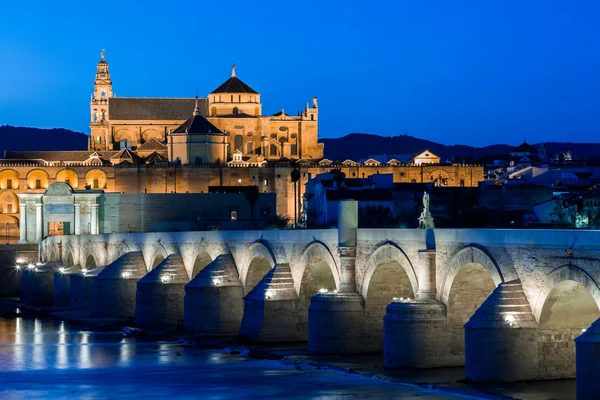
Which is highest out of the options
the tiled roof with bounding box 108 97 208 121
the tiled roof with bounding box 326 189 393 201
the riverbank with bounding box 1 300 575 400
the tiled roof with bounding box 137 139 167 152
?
the tiled roof with bounding box 108 97 208 121

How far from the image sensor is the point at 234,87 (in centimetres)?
11950

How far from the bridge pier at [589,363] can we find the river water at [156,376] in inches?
156

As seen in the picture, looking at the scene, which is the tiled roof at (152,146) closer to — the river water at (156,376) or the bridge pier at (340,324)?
the river water at (156,376)

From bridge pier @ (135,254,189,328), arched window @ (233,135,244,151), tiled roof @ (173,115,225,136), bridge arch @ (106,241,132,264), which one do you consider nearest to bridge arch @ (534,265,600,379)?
bridge pier @ (135,254,189,328)

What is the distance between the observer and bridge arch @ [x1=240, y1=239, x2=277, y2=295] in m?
41.2

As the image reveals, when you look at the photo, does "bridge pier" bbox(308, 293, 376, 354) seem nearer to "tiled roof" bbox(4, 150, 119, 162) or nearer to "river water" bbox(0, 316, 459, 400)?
"river water" bbox(0, 316, 459, 400)

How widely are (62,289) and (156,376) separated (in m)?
29.1

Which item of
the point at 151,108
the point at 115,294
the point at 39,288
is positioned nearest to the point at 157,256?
the point at 115,294

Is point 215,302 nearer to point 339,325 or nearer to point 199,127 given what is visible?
point 339,325

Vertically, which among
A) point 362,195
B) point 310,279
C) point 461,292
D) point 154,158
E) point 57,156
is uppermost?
point 57,156

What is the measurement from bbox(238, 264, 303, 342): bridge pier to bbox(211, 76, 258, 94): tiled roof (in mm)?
82156

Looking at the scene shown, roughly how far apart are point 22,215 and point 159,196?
8731 millimetres

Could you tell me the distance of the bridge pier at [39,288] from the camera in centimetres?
6388

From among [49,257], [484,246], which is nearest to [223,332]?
[484,246]
